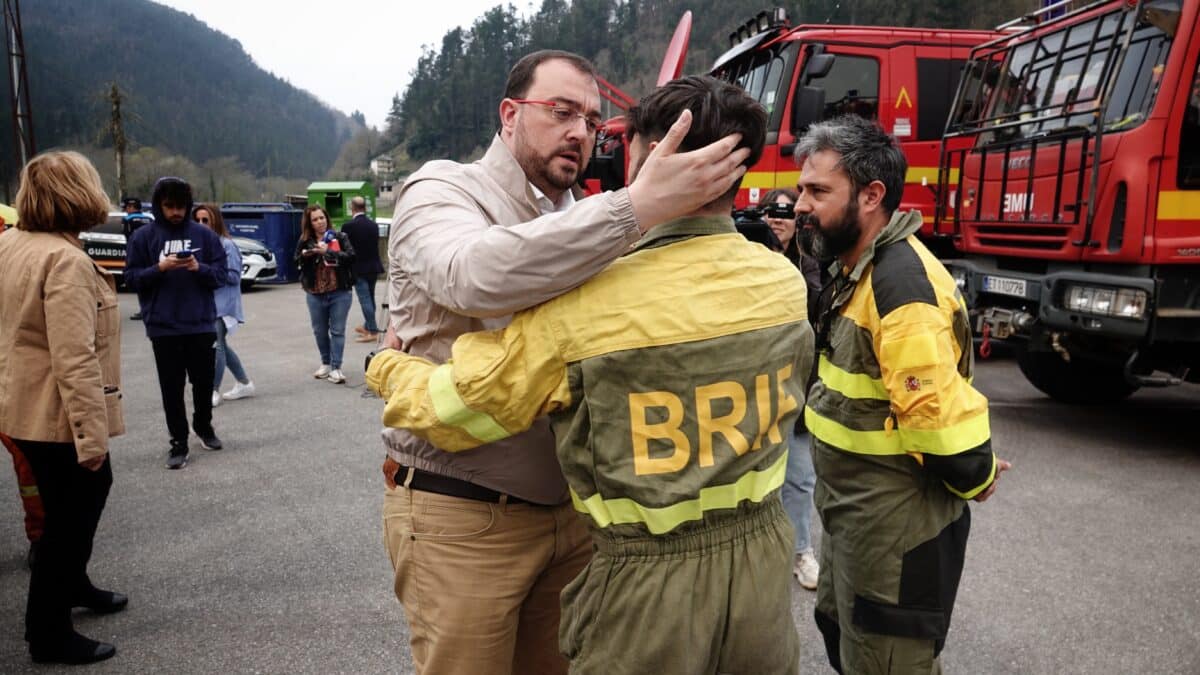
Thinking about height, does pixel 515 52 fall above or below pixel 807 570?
above

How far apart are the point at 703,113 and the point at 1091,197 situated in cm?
469

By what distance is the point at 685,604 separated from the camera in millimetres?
1273

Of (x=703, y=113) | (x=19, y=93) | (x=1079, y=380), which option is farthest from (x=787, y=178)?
(x=19, y=93)

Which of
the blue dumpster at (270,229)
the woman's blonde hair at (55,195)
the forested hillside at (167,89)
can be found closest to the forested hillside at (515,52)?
the forested hillside at (167,89)

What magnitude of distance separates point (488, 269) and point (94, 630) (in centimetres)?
295

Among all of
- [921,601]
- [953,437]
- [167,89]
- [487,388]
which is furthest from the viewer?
[167,89]

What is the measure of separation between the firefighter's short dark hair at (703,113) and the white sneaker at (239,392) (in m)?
6.56

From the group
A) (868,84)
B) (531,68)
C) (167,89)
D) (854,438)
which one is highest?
(167,89)

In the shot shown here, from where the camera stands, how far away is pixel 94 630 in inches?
121

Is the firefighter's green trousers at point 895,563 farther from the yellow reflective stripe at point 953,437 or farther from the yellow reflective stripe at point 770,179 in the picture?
the yellow reflective stripe at point 770,179

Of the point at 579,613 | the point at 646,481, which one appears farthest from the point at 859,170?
the point at 579,613

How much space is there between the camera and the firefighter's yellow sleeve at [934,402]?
73.4 inches

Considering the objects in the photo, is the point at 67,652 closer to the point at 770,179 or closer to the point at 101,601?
the point at 101,601

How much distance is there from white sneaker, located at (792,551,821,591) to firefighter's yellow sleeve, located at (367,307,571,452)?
2.52 meters
